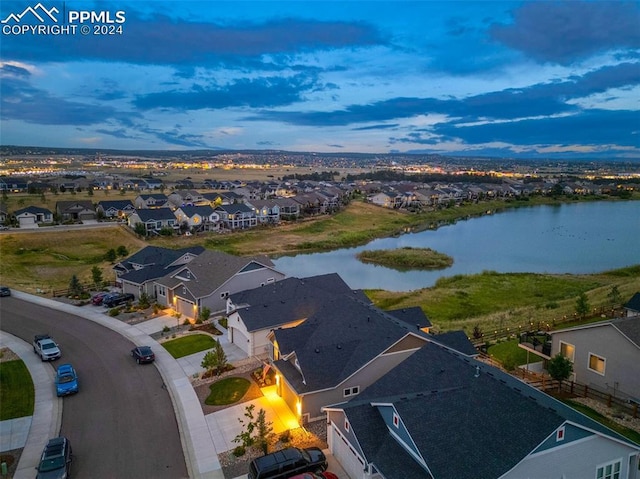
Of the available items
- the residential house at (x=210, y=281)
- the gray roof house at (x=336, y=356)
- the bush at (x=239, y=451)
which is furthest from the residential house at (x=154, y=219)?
the bush at (x=239, y=451)

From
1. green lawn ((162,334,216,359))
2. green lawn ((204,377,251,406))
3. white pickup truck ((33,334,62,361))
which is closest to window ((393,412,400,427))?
green lawn ((204,377,251,406))

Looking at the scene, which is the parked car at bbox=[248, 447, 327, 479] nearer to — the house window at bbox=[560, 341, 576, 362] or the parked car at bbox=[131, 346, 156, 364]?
the parked car at bbox=[131, 346, 156, 364]

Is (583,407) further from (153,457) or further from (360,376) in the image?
(153,457)

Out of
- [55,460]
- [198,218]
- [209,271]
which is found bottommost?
[55,460]

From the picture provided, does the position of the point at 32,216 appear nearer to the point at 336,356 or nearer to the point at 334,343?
the point at 334,343

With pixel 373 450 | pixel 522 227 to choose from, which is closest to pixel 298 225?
pixel 522 227

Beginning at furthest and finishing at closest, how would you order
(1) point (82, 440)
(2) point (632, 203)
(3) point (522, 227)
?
1. (2) point (632, 203)
2. (3) point (522, 227)
3. (1) point (82, 440)

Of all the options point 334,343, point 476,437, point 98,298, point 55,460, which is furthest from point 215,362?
point 98,298
